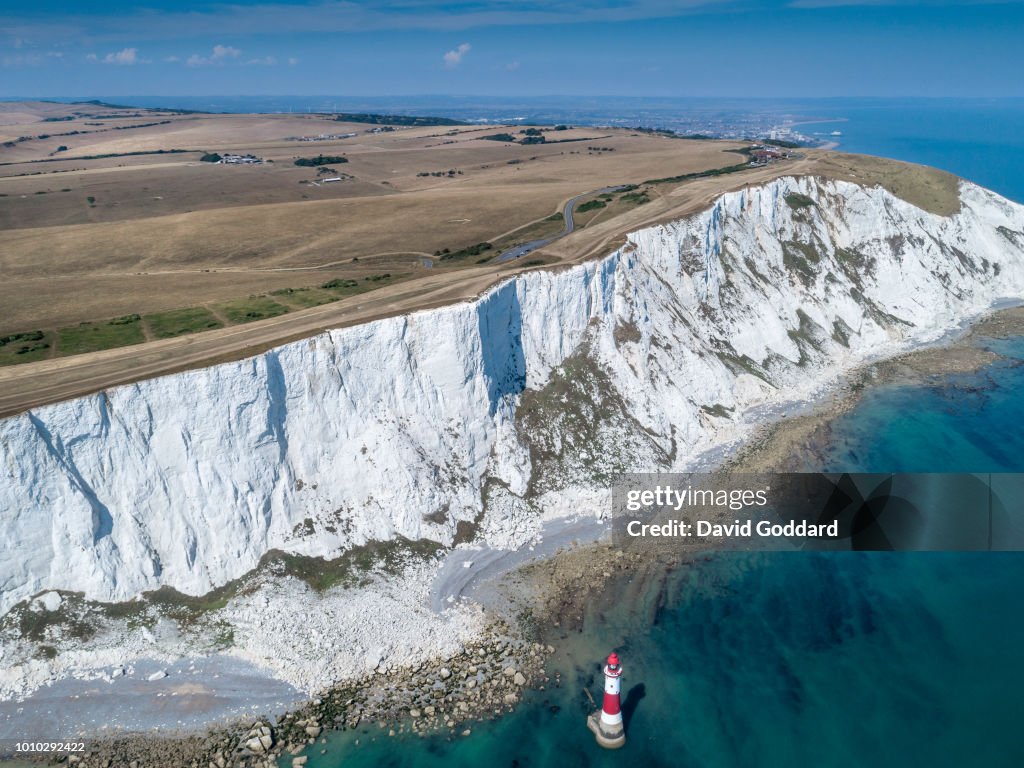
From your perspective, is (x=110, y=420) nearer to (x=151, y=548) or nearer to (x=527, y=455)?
(x=151, y=548)

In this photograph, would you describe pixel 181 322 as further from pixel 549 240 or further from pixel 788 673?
pixel 788 673

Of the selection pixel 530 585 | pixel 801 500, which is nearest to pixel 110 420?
pixel 530 585

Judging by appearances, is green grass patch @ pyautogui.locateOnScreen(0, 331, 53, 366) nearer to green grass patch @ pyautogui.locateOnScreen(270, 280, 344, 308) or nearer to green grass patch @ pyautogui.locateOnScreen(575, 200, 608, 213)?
green grass patch @ pyautogui.locateOnScreen(270, 280, 344, 308)

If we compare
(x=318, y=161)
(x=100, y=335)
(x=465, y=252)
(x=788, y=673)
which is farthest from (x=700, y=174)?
(x=318, y=161)

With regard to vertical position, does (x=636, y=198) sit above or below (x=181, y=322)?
above

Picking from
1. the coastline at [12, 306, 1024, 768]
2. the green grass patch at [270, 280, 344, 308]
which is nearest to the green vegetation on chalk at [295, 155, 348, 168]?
the green grass patch at [270, 280, 344, 308]

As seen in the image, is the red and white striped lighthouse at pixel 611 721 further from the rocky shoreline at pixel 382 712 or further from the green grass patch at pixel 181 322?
the green grass patch at pixel 181 322
